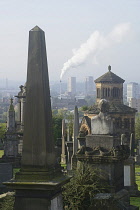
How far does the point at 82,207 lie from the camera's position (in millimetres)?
10477

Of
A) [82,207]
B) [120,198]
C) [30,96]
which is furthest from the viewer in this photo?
[120,198]

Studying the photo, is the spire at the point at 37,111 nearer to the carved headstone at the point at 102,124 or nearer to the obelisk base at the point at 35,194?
the obelisk base at the point at 35,194

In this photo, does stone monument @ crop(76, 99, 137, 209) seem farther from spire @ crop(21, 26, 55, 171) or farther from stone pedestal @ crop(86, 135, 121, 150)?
spire @ crop(21, 26, 55, 171)

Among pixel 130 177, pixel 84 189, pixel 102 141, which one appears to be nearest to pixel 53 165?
pixel 84 189

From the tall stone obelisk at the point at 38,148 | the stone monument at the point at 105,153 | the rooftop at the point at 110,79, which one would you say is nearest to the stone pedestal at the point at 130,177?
the stone monument at the point at 105,153

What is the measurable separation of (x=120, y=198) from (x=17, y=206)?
5.23 metres

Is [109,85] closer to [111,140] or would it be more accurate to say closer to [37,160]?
[111,140]

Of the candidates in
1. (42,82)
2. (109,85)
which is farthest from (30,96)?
(109,85)

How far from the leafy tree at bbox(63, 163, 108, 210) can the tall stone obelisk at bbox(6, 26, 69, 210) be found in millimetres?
3405

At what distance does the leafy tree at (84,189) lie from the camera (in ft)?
34.1

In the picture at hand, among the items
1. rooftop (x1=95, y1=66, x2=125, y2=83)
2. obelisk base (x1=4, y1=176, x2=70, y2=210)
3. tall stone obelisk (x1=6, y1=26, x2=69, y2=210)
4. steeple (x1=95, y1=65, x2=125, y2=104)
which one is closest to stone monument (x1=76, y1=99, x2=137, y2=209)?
tall stone obelisk (x1=6, y1=26, x2=69, y2=210)

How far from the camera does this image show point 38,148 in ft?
22.5

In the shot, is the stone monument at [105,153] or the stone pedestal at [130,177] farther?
the stone pedestal at [130,177]

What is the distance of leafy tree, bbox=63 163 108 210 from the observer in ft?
34.1
